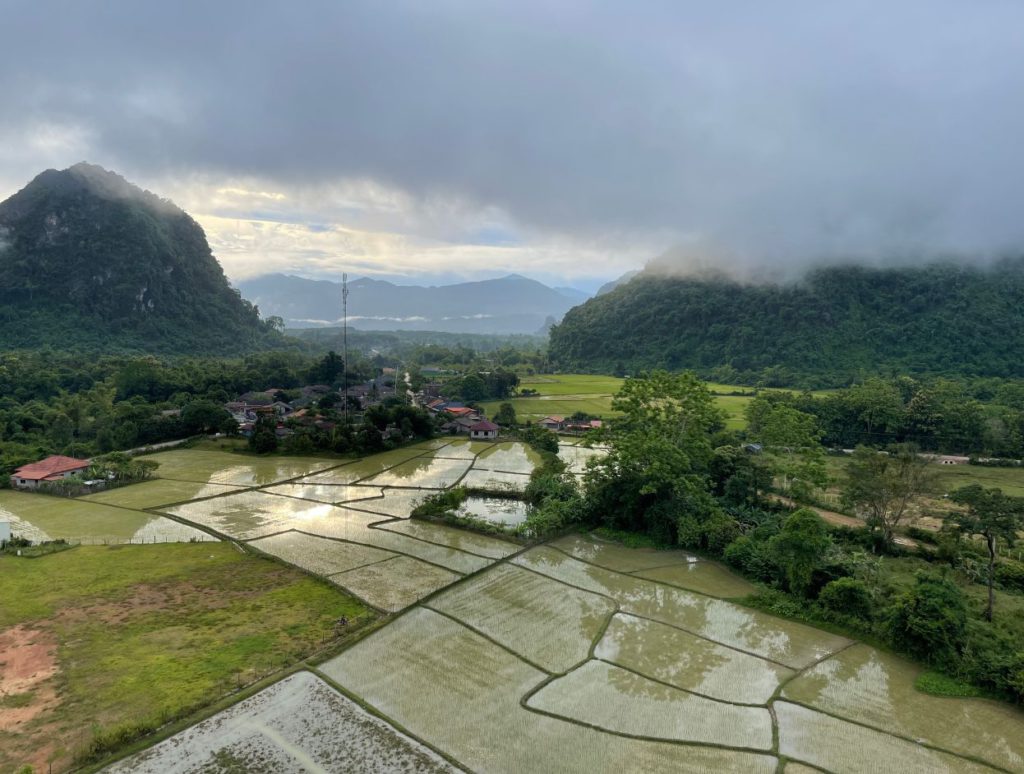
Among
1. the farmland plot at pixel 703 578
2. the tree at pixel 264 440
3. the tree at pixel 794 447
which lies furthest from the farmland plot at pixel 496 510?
the tree at pixel 264 440

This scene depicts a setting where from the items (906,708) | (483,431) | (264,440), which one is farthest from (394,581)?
(483,431)

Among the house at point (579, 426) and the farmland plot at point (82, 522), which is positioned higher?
the house at point (579, 426)

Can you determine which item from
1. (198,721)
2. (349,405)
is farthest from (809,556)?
(349,405)

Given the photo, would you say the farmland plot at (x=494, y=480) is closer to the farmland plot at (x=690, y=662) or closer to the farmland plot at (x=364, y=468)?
the farmland plot at (x=364, y=468)

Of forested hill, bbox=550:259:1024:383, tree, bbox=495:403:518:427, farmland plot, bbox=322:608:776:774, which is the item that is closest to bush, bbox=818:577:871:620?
farmland plot, bbox=322:608:776:774

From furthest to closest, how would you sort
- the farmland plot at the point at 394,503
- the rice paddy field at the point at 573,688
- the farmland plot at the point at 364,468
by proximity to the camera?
the farmland plot at the point at 364,468
the farmland plot at the point at 394,503
the rice paddy field at the point at 573,688

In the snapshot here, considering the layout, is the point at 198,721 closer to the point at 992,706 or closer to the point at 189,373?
the point at 992,706
